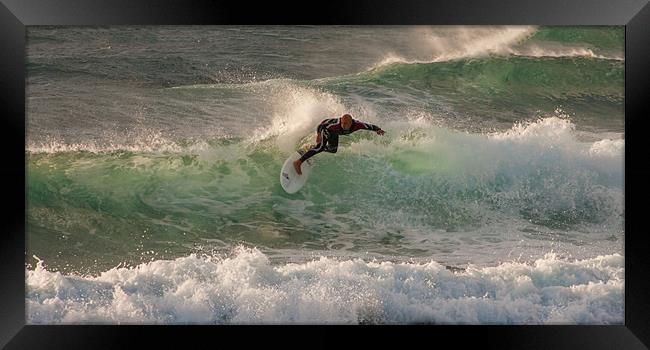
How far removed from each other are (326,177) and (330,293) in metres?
1.03

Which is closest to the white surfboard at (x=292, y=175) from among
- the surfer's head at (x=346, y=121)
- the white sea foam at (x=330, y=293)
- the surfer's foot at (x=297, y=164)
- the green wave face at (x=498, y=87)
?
the surfer's foot at (x=297, y=164)

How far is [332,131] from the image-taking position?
16.9 ft

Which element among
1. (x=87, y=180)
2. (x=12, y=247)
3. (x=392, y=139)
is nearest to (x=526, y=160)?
(x=392, y=139)

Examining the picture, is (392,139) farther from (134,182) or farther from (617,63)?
(134,182)

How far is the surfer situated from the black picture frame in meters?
0.84

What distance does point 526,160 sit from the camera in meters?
5.47

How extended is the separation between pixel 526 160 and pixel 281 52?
2.28m

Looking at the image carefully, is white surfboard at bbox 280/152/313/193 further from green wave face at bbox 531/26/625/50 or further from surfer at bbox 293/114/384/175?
green wave face at bbox 531/26/625/50

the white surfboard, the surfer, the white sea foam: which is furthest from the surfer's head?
the white sea foam

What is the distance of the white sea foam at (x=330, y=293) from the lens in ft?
15.7

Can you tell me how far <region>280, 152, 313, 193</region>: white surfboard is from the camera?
17.2ft

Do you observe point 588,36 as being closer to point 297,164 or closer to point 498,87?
point 498,87
